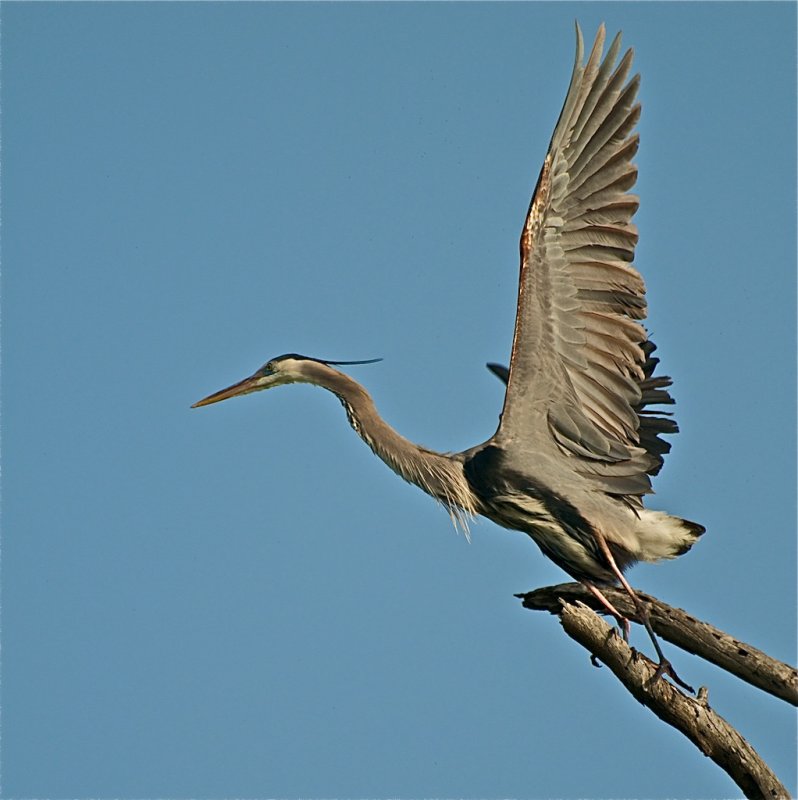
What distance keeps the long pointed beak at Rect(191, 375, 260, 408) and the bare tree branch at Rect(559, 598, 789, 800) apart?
6.82 feet

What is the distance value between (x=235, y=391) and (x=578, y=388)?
5.65ft

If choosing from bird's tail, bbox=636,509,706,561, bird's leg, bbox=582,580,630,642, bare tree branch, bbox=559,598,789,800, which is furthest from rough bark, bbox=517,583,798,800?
bird's tail, bbox=636,509,706,561

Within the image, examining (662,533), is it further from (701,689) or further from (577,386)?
(701,689)

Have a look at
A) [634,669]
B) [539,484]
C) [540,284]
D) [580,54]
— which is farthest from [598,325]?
[634,669]

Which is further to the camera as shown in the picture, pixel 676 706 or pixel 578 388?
pixel 578 388

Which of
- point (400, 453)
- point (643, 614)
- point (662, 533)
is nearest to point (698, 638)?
Result: point (643, 614)

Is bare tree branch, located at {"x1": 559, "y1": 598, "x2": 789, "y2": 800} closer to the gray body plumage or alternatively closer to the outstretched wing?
the gray body plumage

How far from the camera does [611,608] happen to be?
5195mm

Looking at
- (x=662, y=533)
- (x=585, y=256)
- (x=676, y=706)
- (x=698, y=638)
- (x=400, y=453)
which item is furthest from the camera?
(x=400, y=453)

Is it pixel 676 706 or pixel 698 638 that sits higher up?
pixel 698 638

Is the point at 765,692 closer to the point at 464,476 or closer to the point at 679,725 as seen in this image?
the point at 679,725

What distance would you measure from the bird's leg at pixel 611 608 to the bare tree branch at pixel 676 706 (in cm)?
57

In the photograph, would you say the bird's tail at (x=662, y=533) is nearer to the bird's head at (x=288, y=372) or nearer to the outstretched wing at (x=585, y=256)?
the outstretched wing at (x=585, y=256)

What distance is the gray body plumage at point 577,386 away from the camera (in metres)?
5.09
